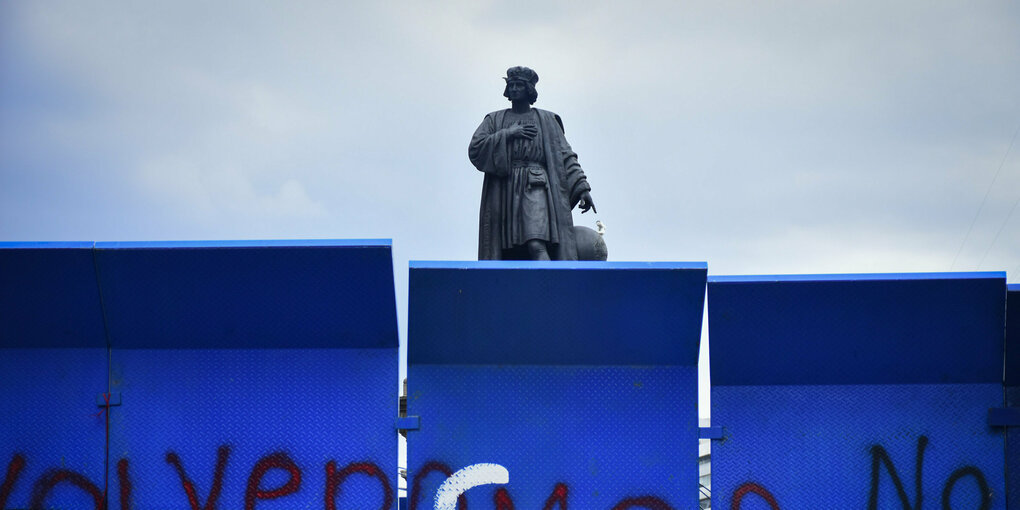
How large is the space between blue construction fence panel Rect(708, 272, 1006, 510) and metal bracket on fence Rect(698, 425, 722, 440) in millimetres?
48

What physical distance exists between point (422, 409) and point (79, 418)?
2282mm

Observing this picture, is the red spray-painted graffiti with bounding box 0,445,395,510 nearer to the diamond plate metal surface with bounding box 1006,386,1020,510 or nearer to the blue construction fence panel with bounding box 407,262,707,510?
the blue construction fence panel with bounding box 407,262,707,510

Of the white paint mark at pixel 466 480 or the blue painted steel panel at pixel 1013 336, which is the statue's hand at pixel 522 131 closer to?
the white paint mark at pixel 466 480

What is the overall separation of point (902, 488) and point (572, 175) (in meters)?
3.73

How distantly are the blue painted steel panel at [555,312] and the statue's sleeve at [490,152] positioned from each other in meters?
2.37

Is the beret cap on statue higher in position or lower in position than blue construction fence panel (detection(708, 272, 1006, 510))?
higher

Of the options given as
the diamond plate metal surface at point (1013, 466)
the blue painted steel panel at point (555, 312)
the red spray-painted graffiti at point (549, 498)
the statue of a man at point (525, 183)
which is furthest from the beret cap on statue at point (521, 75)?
the diamond plate metal surface at point (1013, 466)

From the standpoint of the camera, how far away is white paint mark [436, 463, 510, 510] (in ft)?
27.0

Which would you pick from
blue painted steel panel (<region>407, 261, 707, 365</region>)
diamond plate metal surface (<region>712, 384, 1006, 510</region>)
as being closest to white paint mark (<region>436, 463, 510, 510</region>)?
blue painted steel panel (<region>407, 261, 707, 365</region>)

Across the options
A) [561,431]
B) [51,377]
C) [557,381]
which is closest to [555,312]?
[557,381]

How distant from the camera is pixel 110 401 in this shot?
8398 millimetres

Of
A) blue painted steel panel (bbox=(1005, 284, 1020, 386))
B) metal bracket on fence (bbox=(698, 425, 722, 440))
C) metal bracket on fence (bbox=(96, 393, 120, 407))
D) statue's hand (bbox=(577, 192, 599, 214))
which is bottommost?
metal bracket on fence (bbox=(698, 425, 722, 440))

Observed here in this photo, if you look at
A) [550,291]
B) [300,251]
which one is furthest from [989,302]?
[300,251]

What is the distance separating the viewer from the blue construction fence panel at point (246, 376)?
26.9ft
